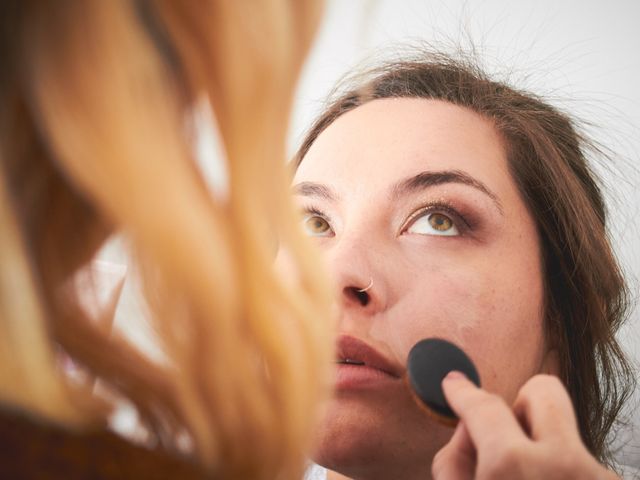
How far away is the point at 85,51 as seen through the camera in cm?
18

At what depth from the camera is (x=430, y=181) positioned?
575mm

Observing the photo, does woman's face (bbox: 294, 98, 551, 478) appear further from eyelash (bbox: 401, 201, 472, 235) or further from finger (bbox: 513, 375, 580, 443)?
finger (bbox: 513, 375, 580, 443)

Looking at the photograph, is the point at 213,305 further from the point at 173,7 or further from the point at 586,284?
the point at 586,284

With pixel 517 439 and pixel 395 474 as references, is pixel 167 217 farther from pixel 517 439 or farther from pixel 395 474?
pixel 395 474

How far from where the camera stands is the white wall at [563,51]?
851 mm

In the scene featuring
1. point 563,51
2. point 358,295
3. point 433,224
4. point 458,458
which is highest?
point 563,51

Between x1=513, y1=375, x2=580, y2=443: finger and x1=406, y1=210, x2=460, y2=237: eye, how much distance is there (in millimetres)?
243

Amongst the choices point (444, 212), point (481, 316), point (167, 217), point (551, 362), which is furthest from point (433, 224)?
point (167, 217)

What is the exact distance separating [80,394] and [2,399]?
0.03 metres

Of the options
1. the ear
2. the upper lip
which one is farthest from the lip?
the ear

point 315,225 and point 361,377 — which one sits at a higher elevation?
point 315,225

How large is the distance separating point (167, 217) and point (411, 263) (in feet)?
1.31

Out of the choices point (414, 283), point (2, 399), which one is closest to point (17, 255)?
point (2, 399)

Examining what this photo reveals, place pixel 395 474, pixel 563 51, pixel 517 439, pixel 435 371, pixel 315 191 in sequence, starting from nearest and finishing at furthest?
pixel 517 439 < pixel 435 371 < pixel 395 474 < pixel 315 191 < pixel 563 51
